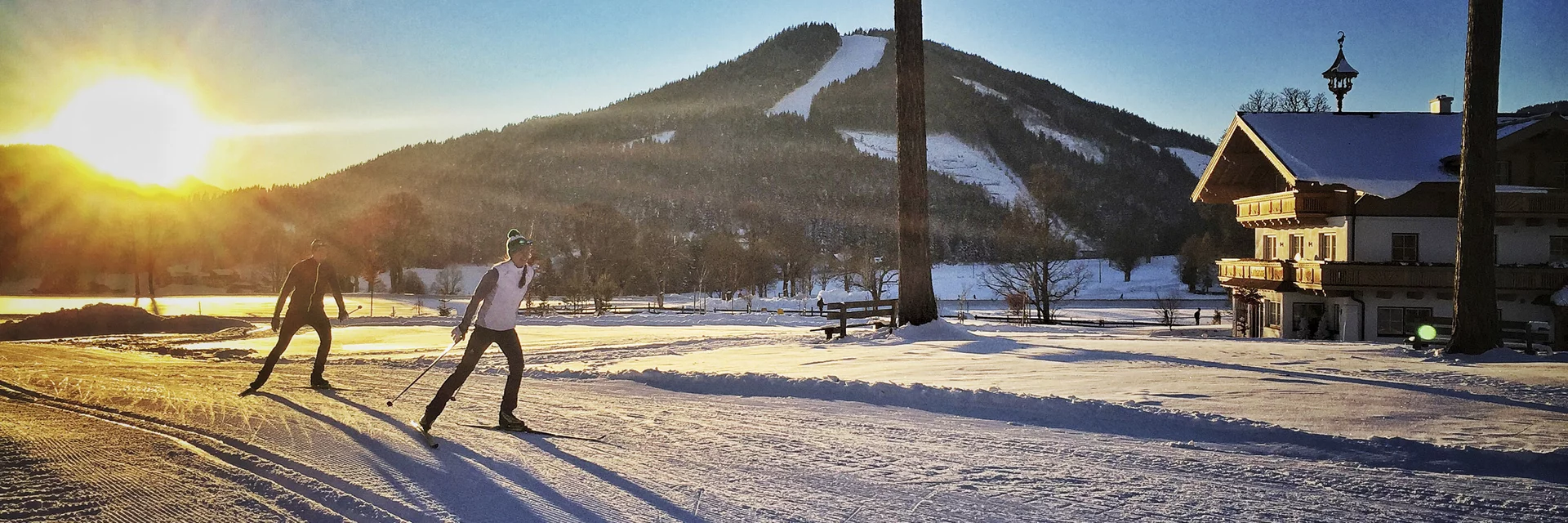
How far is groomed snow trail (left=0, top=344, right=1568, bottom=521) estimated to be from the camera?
526 cm

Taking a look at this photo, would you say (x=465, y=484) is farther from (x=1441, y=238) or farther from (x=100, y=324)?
(x=1441, y=238)

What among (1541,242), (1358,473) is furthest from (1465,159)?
(1541,242)

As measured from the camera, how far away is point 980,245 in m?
127

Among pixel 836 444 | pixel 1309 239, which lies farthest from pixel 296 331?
pixel 1309 239

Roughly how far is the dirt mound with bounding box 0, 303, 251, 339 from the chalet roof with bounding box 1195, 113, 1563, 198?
36.9 meters

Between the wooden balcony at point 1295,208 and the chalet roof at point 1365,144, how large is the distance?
3.20ft

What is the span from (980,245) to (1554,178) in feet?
320

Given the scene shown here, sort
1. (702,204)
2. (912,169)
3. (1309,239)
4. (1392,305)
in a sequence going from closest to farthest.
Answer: (912,169) → (1392,305) → (1309,239) → (702,204)

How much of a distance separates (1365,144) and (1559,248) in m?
6.33

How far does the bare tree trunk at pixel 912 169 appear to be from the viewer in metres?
18.3

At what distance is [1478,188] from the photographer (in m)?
14.3

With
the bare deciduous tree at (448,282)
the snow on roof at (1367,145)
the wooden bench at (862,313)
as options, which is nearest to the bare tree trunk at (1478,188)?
the wooden bench at (862,313)

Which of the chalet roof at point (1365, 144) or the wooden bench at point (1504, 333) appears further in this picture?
the chalet roof at point (1365, 144)

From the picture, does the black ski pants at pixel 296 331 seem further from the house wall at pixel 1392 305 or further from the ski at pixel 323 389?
the house wall at pixel 1392 305
